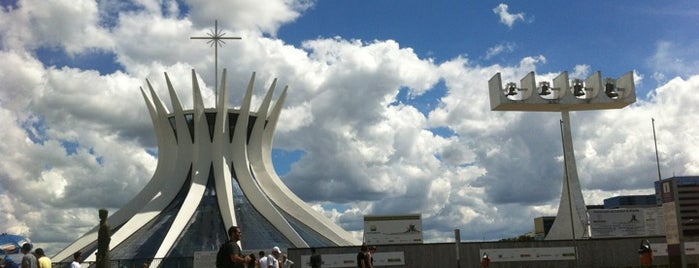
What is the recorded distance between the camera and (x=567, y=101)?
156 feet

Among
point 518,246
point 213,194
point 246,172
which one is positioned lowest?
point 518,246

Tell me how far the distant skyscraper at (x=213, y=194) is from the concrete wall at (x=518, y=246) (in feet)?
29.9

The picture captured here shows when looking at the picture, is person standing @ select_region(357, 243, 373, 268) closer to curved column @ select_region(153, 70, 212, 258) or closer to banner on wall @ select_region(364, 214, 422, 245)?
banner on wall @ select_region(364, 214, 422, 245)

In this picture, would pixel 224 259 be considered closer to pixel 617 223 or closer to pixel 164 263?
pixel 164 263

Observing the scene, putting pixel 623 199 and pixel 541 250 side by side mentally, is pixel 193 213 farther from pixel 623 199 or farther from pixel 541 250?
pixel 623 199

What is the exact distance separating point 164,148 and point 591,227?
27.2m

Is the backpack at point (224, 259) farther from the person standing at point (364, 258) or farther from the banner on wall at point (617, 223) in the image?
the banner on wall at point (617, 223)

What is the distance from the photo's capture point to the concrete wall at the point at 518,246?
35.7 meters

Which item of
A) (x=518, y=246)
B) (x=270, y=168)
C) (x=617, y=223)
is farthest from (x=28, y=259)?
(x=617, y=223)

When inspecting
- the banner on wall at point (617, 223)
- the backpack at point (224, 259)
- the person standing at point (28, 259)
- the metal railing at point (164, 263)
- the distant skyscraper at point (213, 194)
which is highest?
the distant skyscraper at point (213, 194)

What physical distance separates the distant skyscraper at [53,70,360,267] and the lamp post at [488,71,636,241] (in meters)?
12.9

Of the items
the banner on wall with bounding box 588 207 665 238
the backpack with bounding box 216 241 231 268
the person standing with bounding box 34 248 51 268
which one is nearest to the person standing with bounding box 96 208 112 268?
the person standing with bounding box 34 248 51 268

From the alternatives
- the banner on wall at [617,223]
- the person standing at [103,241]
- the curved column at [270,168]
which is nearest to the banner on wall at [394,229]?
the curved column at [270,168]

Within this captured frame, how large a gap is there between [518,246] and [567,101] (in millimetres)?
14075
